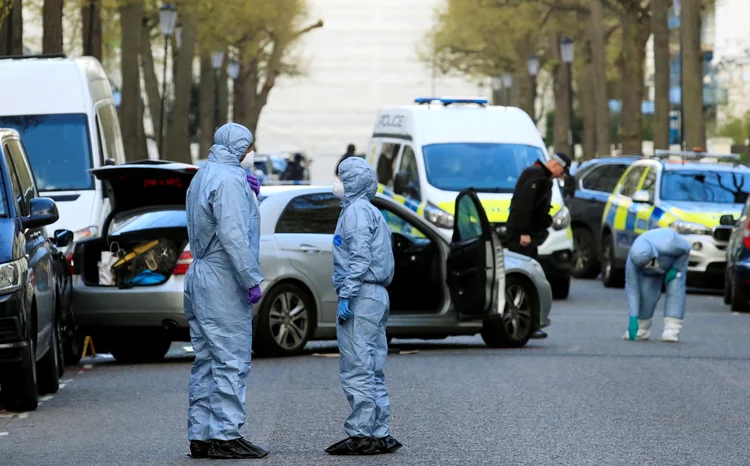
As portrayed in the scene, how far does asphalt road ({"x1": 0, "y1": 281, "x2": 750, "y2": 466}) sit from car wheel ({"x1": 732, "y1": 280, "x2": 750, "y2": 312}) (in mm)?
4188

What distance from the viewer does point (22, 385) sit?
1117 centimetres

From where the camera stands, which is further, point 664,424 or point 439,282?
point 439,282

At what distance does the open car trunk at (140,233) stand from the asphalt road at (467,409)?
0.76 meters

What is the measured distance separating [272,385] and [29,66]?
304 inches

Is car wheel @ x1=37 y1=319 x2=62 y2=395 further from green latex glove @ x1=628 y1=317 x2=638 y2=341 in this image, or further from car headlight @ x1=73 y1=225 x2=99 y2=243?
green latex glove @ x1=628 y1=317 x2=638 y2=341

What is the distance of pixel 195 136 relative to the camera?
302 feet

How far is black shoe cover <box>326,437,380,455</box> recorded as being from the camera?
9.13 meters

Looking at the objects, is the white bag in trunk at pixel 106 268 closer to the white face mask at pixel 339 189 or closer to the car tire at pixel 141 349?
the car tire at pixel 141 349

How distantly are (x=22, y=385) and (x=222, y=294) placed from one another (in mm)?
2708

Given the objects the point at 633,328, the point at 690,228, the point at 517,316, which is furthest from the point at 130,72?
the point at 517,316

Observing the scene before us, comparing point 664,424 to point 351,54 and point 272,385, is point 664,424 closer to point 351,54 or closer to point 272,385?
point 272,385

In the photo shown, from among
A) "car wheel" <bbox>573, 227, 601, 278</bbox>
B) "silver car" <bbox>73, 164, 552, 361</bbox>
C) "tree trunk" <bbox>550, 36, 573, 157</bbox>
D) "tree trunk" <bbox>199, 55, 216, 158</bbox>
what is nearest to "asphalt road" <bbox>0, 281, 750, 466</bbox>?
"silver car" <bbox>73, 164, 552, 361</bbox>

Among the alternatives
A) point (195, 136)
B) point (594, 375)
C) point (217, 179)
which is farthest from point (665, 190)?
point (195, 136)

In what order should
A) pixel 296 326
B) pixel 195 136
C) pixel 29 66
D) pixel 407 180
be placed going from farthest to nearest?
1. pixel 195 136
2. pixel 407 180
3. pixel 29 66
4. pixel 296 326
